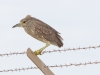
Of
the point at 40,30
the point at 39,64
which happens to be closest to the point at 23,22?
the point at 40,30

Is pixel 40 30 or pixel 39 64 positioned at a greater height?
pixel 40 30

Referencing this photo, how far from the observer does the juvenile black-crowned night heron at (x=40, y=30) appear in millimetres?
5484

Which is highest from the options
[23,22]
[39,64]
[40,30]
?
[23,22]

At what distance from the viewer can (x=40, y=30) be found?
18.6ft

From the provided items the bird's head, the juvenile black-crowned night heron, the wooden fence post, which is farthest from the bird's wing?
the wooden fence post

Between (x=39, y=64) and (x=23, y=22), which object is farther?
(x=23, y=22)

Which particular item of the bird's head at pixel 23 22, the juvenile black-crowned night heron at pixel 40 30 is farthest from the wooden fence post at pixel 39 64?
the bird's head at pixel 23 22

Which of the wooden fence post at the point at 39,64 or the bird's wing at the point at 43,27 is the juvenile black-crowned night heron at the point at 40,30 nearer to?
the bird's wing at the point at 43,27

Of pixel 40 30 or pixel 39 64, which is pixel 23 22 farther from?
pixel 39 64

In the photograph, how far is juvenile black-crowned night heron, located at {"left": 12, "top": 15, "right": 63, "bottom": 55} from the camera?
5484 mm

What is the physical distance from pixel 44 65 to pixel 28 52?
403 mm

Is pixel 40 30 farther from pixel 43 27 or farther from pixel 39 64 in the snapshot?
pixel 39 64

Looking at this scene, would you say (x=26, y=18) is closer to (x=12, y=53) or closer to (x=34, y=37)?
(x=34, y=37)

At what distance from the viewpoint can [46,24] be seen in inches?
226
